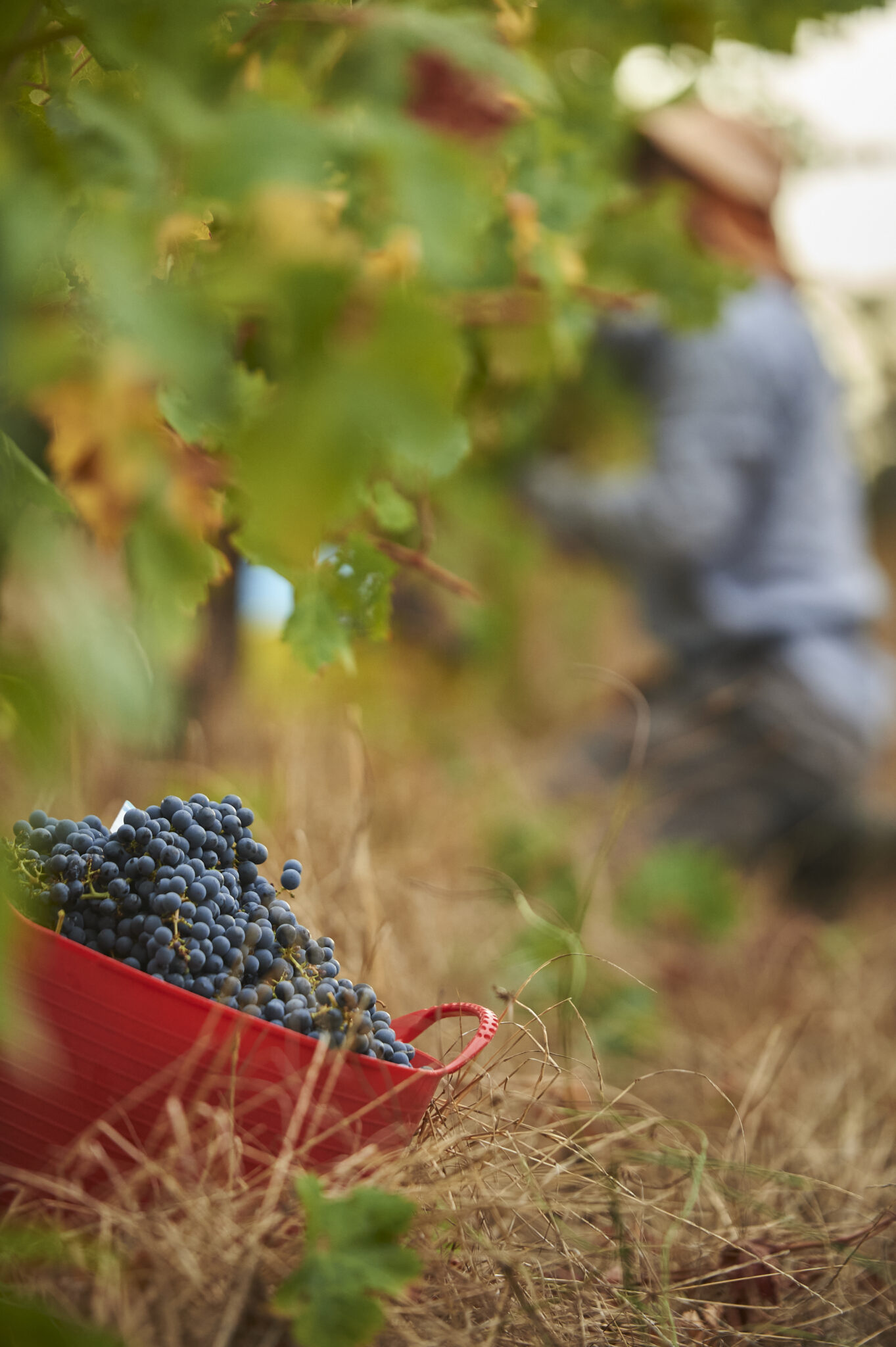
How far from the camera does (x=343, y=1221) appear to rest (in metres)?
0.41

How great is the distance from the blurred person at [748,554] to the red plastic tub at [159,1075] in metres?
1.50

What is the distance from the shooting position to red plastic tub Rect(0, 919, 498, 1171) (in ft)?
1.47

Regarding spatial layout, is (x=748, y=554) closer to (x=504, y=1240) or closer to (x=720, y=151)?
(x=720, y=151)

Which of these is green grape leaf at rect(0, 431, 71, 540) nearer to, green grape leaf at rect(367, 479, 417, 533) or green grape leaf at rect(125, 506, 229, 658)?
green grape leaf at rect(125, 506, 229, 658)

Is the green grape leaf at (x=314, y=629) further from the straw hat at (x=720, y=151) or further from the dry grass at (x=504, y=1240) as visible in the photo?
the straw hat at (x=720, y=151)

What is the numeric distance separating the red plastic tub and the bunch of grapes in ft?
0.05

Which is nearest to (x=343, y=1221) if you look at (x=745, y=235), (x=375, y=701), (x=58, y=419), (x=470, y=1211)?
(x=470, y=1211)

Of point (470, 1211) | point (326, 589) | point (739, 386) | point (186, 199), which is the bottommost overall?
point (739, 386)

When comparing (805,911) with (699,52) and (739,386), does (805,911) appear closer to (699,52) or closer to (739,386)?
(739,386)

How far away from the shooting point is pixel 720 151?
1726 millimetres

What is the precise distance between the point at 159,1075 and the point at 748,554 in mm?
1776

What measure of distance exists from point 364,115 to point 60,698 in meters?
0.21

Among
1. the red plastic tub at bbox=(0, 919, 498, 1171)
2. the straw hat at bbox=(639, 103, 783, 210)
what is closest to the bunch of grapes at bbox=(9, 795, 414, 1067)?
the red plastic tub at bbox=(0, 919, 498, 1171)

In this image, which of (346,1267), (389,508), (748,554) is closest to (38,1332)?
(346,1267)
